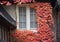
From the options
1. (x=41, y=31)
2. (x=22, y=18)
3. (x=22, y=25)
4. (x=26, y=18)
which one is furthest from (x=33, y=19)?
(x=41, y=31)

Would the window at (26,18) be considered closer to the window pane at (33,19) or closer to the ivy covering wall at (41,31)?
the window pane at (33,19)

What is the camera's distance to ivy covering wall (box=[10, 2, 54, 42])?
51.1 feet

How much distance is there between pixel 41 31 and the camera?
15672 millimetres

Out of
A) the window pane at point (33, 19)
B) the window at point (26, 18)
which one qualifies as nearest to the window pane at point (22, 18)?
the window at point (26, 18)

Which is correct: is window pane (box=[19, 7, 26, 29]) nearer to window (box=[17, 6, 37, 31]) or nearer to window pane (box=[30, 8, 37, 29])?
window (box=[17, 6, 37, 31])

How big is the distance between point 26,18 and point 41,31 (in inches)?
61.5

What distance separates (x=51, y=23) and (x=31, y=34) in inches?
59.6

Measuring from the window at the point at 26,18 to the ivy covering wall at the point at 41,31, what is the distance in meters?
0.48

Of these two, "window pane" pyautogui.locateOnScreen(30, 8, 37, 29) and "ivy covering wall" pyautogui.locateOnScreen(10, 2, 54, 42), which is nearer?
"ivy covering wall" pyautogui.locateOnScreen(10, 2, 54, 42)

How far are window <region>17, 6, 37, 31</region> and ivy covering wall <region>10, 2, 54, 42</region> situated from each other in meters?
0.48

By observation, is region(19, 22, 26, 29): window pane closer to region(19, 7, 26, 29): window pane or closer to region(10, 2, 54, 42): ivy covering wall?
region(19, 7, 26, 29): window pane

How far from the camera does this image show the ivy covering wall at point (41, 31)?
15570 millimetres

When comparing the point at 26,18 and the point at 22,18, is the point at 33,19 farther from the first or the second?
the point at 22,18

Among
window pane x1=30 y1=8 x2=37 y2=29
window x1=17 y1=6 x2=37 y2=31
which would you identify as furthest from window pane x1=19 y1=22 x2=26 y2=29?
window pane x1=30 y1=8 x2=37 y2=29
